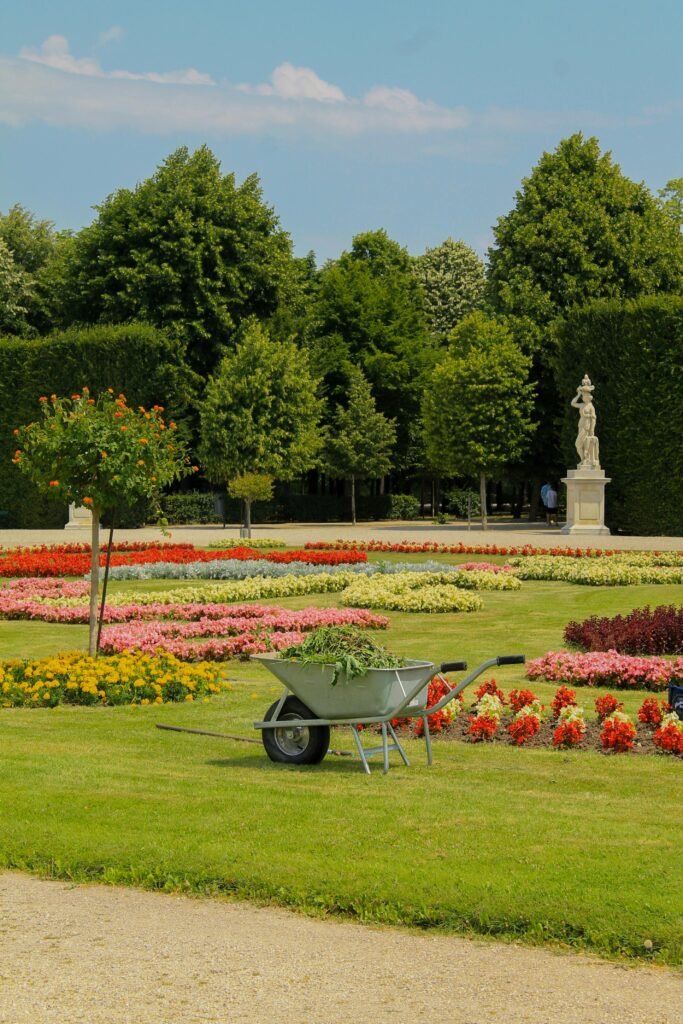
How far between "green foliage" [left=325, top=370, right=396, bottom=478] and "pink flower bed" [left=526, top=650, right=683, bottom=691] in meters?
40.2

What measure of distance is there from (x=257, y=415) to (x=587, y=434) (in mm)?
13954

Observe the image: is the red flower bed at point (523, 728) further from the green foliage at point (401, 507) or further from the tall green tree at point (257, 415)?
the green foliage at point (401, 507)

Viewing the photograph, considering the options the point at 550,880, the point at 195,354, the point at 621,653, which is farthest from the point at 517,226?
the point at 550,880

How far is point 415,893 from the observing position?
584 cm

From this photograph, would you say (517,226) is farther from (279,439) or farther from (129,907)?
(129,907)

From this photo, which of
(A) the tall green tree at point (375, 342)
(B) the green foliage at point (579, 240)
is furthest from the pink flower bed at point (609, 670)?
(A) the tall green tree at point (375, 342)

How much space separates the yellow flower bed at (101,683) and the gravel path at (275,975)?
5625 mm

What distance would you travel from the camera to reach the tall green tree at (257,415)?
47.5 meters

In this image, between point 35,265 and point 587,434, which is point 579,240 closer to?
point 587,434

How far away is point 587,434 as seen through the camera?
38719mm

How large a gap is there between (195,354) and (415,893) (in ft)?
152

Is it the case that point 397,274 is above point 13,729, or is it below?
above

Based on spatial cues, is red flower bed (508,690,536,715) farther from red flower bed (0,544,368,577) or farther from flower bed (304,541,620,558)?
flower bed (304,541,620,558)

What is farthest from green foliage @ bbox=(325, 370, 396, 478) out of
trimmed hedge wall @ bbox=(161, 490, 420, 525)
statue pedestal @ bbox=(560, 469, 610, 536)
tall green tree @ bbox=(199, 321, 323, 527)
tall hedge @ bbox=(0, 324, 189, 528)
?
statue pedestal @ bbox=(560, 469, 610, 536)
